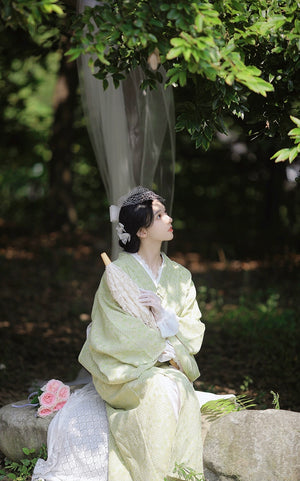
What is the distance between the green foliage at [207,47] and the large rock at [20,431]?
1.86 m

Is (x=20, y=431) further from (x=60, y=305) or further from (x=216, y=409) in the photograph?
(x=60, y=305)

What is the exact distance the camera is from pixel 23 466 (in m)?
3.77

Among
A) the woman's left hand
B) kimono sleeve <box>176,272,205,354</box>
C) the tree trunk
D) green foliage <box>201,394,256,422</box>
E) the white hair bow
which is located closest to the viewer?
the woman's left hand

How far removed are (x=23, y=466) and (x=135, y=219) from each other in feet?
5.04

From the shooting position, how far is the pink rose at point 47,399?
3840mm

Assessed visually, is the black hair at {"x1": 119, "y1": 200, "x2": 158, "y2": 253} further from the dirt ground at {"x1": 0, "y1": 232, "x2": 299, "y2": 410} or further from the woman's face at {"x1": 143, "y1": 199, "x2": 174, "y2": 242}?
the dirt ground at {"x1": 0, "y1": 232, "x2": 299, "y2": 410}

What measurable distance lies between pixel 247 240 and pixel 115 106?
20.2ft

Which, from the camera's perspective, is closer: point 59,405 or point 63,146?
point 59,405

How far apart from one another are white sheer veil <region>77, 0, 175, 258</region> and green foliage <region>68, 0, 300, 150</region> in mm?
756

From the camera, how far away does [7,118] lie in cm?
1187

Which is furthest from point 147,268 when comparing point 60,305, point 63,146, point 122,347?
point 63,146

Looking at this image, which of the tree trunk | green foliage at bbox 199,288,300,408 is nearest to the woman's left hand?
green foliage at bbox 199,288,300,408

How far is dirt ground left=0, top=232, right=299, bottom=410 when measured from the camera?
5.71 meters

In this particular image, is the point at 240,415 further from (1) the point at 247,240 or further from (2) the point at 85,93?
(1) the point at 247,240
